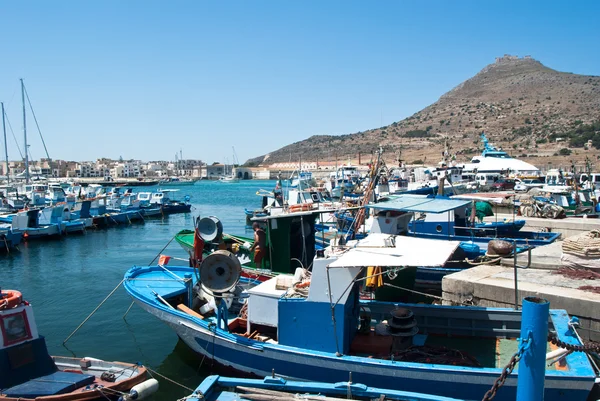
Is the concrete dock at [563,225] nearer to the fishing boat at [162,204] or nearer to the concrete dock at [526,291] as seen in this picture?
the concrete dock at [526,291]

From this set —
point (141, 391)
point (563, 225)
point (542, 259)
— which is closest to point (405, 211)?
point (542, 259)

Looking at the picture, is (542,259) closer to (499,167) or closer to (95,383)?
(95,383)

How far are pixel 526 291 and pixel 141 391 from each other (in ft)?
28.1

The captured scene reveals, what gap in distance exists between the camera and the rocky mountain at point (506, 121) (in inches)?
3565

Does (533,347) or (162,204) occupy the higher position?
(533,347)

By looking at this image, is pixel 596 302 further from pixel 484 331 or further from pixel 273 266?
pixel 273 266

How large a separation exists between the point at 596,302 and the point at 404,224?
245 inches

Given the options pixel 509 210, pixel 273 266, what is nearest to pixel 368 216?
pixel 273 266

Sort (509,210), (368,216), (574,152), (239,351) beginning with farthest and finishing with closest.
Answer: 1. (574,152)
2. (509,210)
3. (368,216)
4. (239,351)

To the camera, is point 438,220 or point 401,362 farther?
point 438,220

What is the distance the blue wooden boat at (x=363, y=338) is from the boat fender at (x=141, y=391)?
5.74ft

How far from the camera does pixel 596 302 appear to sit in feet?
31.8

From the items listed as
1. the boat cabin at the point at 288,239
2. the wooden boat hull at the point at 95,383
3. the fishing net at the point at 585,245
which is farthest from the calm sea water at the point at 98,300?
the fishing net at the point at 585,245

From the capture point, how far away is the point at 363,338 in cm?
915
